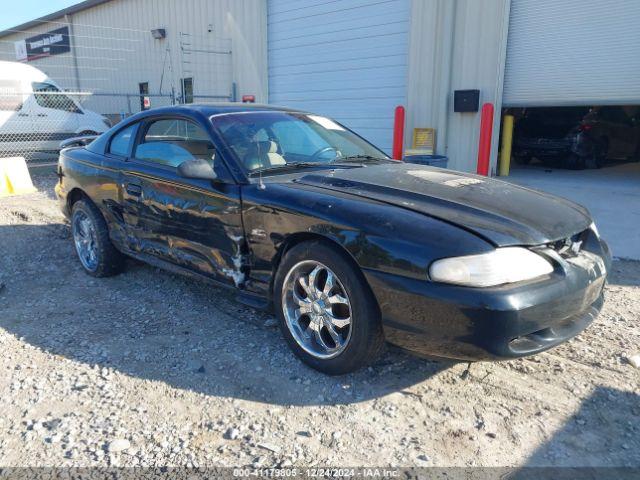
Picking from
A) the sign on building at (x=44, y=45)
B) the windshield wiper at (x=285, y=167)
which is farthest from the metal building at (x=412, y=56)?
the sign on building at (x=44, y=45)

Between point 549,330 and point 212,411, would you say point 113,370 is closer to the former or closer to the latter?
point 212,411

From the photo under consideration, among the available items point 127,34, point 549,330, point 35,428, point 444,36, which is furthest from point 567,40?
point 127,34

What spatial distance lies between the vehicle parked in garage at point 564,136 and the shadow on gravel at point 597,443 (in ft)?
33.0

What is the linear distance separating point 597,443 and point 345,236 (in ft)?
5.07

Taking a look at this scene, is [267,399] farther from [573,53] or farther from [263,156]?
[573,53]

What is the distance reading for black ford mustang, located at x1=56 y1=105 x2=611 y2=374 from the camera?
7.98 ft

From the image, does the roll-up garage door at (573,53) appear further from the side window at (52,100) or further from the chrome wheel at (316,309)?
the side window at (52,100)

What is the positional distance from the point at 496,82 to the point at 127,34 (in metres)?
14.8

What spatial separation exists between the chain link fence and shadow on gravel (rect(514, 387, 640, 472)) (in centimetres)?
1121

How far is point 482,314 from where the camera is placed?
234cm

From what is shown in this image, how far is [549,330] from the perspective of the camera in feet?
8.54

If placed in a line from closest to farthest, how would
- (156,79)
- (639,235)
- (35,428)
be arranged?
(35,428)
(639,235)
(156,79)

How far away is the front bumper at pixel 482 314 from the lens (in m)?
2.36

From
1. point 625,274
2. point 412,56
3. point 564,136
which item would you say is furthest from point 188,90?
point 625,274
